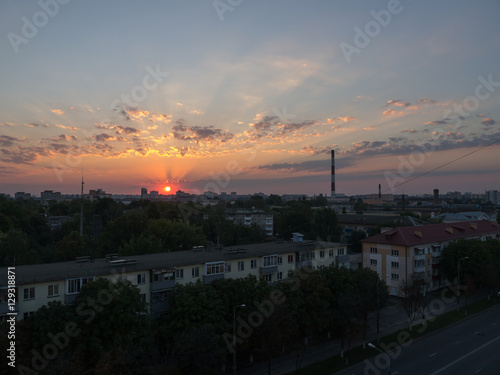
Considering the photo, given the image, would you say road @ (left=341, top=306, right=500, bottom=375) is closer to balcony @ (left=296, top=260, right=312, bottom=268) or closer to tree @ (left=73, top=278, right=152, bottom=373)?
balcony @ (left=296, top=260, right=312, bottom=268)

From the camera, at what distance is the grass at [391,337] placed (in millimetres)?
26922

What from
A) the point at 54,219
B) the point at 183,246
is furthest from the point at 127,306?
the point at 54,219

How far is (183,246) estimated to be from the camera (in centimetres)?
5678

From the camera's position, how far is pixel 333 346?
31656 mm

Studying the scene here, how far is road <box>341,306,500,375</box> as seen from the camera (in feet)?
86.4

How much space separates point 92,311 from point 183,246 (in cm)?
3529

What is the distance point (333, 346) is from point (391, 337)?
5.97m

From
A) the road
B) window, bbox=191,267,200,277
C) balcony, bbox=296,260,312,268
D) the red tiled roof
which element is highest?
the red tiled roof

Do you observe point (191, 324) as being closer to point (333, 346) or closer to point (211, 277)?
point (211, 277)

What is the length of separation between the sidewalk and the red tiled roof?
7.75 metres

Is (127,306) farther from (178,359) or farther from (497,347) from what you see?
(497,347)

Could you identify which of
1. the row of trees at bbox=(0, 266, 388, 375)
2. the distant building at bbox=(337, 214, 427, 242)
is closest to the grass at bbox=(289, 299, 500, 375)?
the row of trees at bbox=(0, 266, 388, 375)

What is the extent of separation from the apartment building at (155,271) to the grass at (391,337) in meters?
9.38

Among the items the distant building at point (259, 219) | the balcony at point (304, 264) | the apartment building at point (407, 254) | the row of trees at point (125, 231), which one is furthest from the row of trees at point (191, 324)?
the distant building at point (259, 219)
